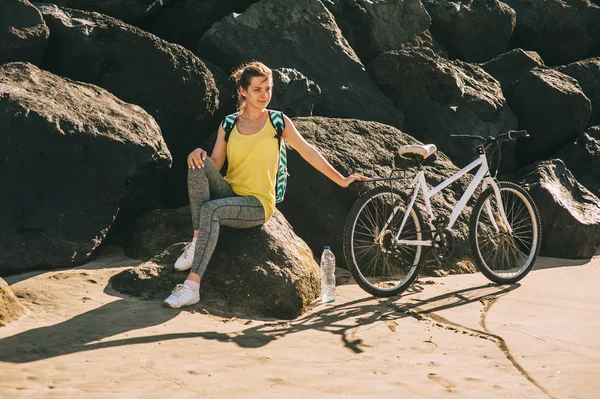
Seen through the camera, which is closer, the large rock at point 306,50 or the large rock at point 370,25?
the large rock at point 306,50

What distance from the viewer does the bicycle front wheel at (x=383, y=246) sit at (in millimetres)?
6676

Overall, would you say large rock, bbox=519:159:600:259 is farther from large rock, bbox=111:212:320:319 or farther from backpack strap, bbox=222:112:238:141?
backpack strap, bbox=222:112:238:141

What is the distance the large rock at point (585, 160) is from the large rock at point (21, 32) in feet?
21.0

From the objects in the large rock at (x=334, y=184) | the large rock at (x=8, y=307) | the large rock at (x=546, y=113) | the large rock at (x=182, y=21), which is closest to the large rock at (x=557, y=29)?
the large rock at (x=546, y=113)

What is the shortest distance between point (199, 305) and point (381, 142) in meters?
3.06

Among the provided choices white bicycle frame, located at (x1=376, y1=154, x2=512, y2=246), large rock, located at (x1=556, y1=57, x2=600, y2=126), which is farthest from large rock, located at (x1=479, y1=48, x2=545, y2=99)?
white bicycle frame, located at (x1=376, y1=154, x2=512, y2=246)

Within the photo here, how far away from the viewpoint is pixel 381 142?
328 inches

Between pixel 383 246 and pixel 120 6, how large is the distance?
4.63 meters

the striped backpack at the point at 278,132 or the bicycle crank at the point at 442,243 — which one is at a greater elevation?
the striped backpack at the point at 278,132

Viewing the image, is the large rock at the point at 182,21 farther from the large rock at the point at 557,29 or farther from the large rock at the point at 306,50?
the large rock at the point at 557,29

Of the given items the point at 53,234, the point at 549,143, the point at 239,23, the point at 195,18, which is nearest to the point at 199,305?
the point at 53,234

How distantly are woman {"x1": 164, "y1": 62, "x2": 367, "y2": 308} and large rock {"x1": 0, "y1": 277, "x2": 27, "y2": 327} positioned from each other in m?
1.07

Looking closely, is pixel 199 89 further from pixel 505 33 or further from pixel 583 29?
pixel 583 29

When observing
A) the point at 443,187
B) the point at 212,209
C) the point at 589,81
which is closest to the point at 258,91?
the point at 212,209
